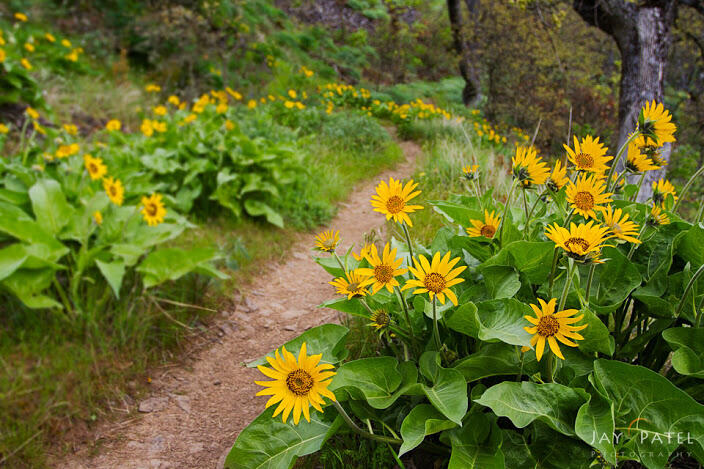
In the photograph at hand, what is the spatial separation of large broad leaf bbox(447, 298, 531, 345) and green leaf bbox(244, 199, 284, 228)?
2667 mm

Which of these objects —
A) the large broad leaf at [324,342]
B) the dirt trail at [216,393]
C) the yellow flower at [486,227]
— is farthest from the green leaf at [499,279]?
the dirt trail at [216,393]

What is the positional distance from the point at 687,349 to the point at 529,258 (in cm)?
49

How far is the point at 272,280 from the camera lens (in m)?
3.46

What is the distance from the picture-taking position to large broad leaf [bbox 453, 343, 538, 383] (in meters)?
1.32

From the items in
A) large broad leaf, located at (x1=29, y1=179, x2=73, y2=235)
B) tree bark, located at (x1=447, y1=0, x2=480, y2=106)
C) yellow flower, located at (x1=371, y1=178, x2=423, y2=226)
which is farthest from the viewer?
tree bark, located at (x1=447, y1=0, x2=480, y2=106)

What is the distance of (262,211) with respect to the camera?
12.8ft

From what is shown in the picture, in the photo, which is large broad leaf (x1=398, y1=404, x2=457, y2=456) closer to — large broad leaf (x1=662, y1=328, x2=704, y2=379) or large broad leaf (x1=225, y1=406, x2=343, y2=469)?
large broad leaf (x1=225, y1=406, x2=343, y2=469)

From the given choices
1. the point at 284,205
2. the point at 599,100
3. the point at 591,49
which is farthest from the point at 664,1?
the point at 591,49

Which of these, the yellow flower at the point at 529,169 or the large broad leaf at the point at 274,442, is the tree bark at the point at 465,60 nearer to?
the yellow flower at the point at 529,169

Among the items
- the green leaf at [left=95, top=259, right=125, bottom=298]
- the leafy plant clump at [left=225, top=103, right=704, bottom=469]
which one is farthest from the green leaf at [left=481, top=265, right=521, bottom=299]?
the green leaf at [left=95, top=259, right=125, bottom=298]

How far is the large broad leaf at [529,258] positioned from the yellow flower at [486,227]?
14 cm

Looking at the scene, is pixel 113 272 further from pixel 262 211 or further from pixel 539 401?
pixel 539 401

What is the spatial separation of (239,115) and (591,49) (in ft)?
31.5

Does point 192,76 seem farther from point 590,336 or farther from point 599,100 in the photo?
point 590,336
